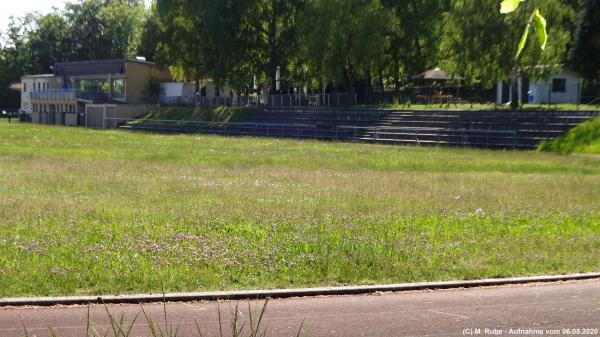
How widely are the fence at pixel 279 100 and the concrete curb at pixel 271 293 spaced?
53.9 meters

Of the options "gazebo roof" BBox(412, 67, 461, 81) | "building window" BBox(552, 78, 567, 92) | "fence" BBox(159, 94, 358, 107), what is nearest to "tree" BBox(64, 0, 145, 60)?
"fence" BBox(159, 94, 358, 107)

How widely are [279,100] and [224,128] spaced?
770 cm

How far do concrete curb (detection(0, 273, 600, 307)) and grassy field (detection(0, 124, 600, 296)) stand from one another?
0.31 meters

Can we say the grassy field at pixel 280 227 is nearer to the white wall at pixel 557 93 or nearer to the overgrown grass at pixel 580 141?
the overgrown grass at pixel 580 141

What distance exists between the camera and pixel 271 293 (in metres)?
9.33

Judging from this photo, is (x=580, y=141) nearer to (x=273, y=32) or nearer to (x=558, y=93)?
(x=558, y=93)

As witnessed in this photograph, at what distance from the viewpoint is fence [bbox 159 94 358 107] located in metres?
64.8

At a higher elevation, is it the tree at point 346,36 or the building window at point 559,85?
the tree at point 346,36

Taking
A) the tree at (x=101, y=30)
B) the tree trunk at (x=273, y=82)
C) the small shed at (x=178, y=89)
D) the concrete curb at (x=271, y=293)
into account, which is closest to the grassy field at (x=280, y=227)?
the concrete curb at (x=271, y=293)

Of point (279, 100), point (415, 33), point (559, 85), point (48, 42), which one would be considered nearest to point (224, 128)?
point (279, 100)

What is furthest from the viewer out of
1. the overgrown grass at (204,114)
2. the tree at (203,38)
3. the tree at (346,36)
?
the overgrown grass at (204,114)

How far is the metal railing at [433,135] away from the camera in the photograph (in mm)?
43688

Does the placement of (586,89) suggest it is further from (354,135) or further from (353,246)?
(353,246)

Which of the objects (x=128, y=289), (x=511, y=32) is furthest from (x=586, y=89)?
(x=128, y=289)
